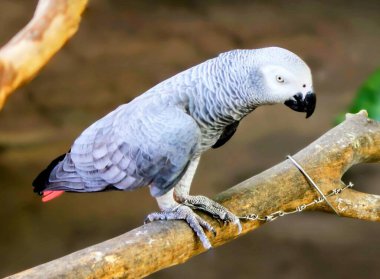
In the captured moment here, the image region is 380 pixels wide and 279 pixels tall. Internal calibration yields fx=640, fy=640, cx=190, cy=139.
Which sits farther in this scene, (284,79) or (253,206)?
(253,206)

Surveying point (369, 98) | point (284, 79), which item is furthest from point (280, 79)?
point (369, 98)

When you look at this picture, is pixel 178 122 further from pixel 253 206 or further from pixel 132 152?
pixel 253 206

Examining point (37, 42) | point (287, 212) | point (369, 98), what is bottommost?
point (287, 212)

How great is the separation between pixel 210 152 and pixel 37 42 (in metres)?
1.05

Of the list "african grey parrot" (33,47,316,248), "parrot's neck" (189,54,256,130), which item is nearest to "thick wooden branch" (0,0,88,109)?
"african grey parrot" (33,47,316,248)

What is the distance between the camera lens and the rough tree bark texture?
34.8 inches

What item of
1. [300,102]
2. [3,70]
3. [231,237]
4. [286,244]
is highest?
[3,70]

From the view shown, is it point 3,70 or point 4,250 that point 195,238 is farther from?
point 4,250

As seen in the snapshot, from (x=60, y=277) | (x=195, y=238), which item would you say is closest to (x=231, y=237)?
(x=195, y=238)

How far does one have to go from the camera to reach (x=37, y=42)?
3.54 ft

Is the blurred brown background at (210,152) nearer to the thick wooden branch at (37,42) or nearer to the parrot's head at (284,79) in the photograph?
the thick wooden branch at (37,42)

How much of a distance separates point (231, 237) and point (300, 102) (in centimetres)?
27

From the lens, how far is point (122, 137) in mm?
947

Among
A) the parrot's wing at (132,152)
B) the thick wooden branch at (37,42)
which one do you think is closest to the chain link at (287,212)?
the parrot's wing at (132,152)
